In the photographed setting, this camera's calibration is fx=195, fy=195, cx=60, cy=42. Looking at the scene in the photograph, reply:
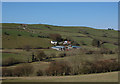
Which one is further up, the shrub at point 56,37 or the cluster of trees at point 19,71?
the shrub at point 56,37

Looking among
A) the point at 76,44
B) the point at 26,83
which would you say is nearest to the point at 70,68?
the point at 26,83

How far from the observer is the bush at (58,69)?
44.5 feet

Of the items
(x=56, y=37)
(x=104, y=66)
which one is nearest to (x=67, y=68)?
(x=104, y=66)

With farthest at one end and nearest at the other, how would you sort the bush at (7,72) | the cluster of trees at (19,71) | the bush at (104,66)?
the bush at (104,66) < the cluster of trees at (19,71) < the bush at (7,72)

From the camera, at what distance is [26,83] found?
1031cm

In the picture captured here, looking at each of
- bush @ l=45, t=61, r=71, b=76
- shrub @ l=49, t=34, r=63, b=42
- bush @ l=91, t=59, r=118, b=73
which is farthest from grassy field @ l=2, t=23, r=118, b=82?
shrub @ l=49, t=34, r=63, b=42

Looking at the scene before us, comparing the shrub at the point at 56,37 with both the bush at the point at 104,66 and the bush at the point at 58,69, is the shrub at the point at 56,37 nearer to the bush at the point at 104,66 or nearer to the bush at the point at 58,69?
the bush at the point at 104,66

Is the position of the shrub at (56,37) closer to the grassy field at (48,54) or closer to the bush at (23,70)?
the grassy field at (48,54)

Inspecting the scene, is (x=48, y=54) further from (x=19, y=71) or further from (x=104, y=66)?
(x=19, y=71)

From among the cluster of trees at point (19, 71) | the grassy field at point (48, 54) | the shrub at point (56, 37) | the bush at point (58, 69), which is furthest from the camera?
the shrub at point (56, 37)

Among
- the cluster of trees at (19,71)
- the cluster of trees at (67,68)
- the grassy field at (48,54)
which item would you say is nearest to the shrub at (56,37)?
the grassy field at (48,54)

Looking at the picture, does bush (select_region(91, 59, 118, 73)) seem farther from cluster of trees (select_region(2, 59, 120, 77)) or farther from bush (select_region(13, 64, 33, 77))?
bush (select_region(13, 64, 33, 77))

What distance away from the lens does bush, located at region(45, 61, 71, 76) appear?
13.6 m

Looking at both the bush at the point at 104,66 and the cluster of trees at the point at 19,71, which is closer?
the cluster of trees at the point at 19,71
